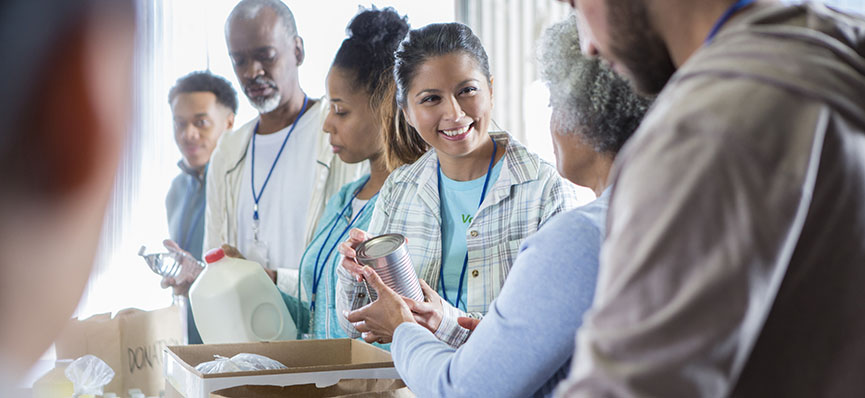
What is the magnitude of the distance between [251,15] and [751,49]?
95.7 inches

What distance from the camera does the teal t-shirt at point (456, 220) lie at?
60.4 inches

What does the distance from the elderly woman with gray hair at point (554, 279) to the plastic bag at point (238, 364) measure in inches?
11.0

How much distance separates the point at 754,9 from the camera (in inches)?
19.2

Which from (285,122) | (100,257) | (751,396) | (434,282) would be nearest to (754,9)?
(751,396)

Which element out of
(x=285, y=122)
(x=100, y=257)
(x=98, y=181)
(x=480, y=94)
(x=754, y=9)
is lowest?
(x=100, y=257)

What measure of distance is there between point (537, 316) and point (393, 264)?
1.41 feet

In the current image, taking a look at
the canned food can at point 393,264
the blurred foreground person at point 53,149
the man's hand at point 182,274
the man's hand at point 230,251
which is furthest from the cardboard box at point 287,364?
the blurred foreground person at point 53,149

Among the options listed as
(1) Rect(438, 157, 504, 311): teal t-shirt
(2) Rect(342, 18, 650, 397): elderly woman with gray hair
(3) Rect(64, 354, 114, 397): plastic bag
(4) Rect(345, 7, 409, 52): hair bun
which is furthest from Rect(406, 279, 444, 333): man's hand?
(4) Rect(345, 7, 409, 52): hair bun

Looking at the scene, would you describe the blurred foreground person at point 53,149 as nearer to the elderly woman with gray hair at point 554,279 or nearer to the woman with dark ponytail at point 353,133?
the woman with dark ponytail at point 353,133

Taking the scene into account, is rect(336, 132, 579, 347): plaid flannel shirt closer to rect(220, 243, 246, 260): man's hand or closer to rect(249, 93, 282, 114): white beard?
rect(220, 243, 246, 260): man's hand

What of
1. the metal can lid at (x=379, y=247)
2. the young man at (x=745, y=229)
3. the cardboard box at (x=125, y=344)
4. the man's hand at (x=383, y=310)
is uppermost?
the young man at (x=745, y=229)

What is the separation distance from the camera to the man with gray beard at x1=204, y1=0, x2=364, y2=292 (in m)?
2.45

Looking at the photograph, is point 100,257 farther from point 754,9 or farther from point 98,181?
point 754,9

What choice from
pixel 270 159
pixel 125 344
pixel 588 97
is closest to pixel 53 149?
pixel 270 159
